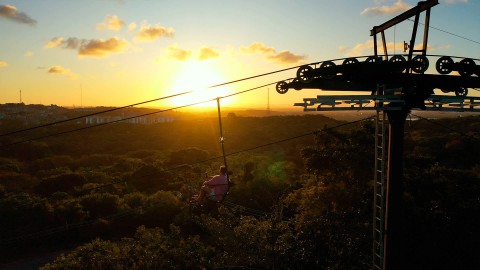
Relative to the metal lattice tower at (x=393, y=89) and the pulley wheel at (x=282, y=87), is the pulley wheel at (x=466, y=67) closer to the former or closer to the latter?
the metal lattice tower at (x=393, y=89)

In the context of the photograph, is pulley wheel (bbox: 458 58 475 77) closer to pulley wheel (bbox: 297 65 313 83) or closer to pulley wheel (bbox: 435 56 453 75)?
pulley wheel (bbox: 435 56 453 75)

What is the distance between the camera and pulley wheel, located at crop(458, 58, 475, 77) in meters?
11.1

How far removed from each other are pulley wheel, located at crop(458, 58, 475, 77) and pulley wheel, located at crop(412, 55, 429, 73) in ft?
5.87

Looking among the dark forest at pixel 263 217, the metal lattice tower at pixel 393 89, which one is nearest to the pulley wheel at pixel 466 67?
the metal lattice tower at pixel 393 89

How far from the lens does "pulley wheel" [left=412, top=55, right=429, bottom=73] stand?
10.2 metres

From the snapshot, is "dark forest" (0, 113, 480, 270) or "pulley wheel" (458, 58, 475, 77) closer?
"pulley wheel" (458, 58, 475, 77)

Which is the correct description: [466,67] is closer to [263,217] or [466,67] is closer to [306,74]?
[306,74]

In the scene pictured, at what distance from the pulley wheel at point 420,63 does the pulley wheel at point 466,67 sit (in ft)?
5.87

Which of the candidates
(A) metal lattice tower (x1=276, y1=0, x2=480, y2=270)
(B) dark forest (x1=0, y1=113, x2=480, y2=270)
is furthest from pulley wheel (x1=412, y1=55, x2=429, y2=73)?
(B) dark forest (x1=0, y1=113, x2=480, y2=270)

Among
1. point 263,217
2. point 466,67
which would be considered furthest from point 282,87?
point 263,217

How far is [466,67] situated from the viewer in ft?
36.7

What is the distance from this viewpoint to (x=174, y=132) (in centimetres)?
11075

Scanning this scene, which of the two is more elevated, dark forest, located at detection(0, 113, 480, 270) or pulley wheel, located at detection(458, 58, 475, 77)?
pulley wheel, located at detection(458, 58, 475, 77)

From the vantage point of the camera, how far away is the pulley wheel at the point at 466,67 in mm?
11125
